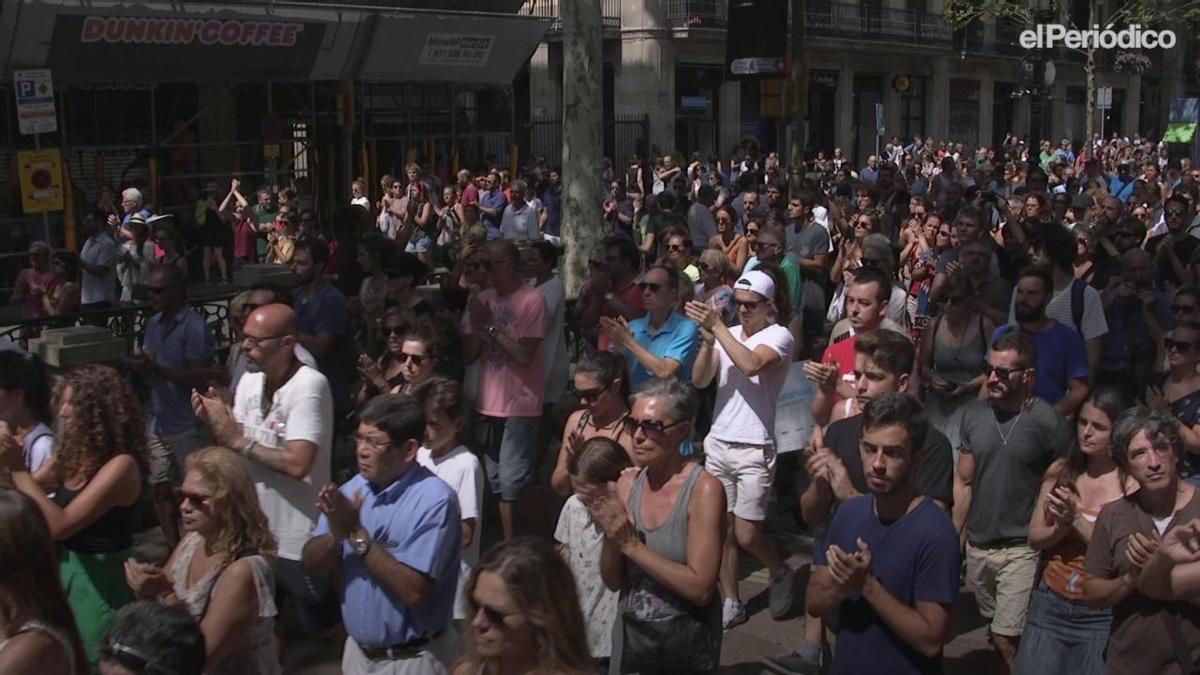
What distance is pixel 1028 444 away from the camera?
5.77 meters

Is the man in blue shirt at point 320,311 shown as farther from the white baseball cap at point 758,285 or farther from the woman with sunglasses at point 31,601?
the woman with sunglasses at point 31,601

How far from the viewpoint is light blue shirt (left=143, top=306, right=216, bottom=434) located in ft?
25.6

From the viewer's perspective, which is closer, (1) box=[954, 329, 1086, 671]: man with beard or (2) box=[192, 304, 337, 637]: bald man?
(2) box=[192, 304, 337, 637]: bald man

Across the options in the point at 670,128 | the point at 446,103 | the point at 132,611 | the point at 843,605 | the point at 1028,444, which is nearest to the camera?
the point at 132,611

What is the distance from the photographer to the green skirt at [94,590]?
494 cm

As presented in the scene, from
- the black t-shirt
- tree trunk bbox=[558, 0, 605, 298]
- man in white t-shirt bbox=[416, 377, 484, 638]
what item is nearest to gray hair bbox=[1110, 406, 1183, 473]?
the black t-shirt

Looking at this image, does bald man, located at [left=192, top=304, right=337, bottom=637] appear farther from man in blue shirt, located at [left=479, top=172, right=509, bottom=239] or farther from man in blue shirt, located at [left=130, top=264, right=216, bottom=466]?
man in blue shirt, located at [left=479, top=172, right=509, bottom=239]

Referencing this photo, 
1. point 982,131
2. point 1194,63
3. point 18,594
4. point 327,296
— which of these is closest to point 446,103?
point 327,296

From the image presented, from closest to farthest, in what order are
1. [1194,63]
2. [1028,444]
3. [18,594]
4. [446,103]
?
[18,594]
[1028,444]
[446,103]
[1194,63]

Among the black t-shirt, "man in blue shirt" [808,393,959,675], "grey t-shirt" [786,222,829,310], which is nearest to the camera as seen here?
"man in blue shirt" [808,393,959,675]

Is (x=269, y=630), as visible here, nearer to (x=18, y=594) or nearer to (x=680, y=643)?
(x=18, y=594)

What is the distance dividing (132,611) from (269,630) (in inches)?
40.8

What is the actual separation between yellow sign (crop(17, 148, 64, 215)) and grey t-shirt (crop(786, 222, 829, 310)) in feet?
23.0

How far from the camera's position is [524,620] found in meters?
3.50
